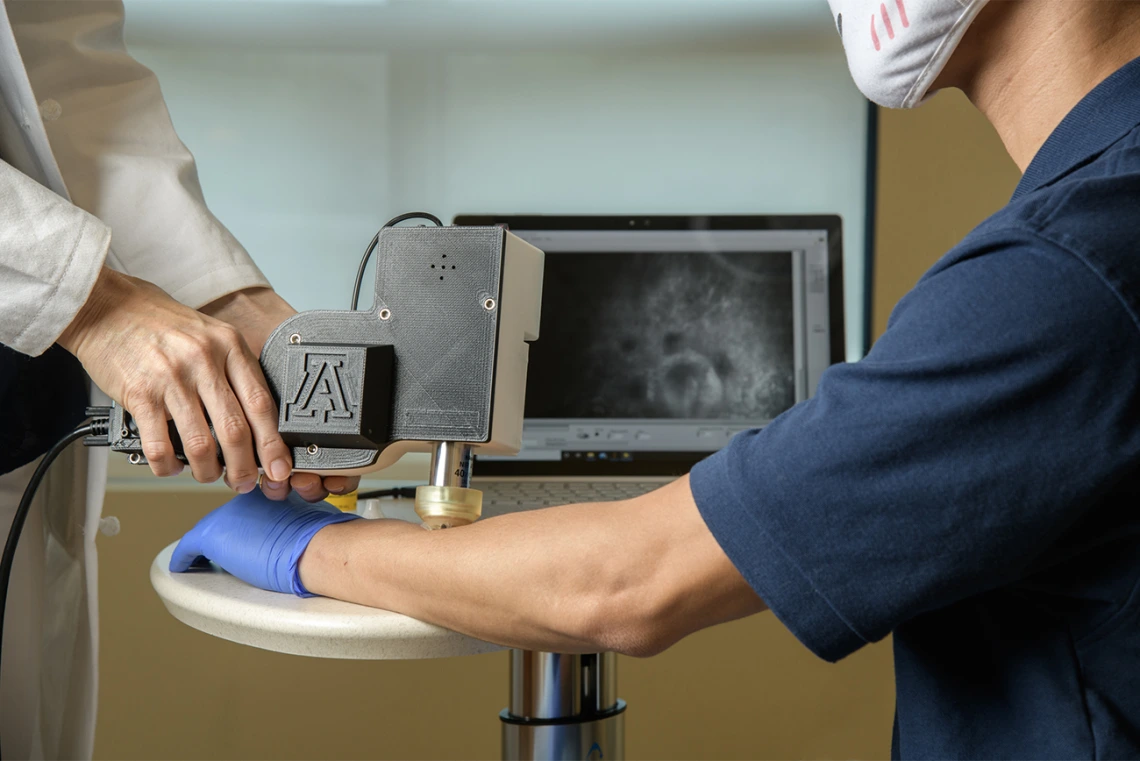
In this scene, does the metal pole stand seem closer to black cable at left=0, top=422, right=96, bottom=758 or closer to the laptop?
black cable at left=0, top=422, right=96, bottom=758

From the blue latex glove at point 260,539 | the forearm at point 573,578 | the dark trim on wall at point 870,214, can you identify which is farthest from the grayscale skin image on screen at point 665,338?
the forearm at point 573,578

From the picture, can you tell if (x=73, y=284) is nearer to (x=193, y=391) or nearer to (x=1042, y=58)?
(x=193, y=391)

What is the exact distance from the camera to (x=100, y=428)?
809mm

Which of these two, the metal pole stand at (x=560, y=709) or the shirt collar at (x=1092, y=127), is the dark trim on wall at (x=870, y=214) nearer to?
the metal pole stand at (x=560, y=709)

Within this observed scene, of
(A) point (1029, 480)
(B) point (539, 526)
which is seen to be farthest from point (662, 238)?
(A) point (1029, 480)

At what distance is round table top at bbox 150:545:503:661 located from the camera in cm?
70

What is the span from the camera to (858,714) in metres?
1.81

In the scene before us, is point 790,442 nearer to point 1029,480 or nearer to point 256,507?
point 1029,480

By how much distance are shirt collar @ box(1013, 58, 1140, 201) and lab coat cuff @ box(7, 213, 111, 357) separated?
2.41 ft

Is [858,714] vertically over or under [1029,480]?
under

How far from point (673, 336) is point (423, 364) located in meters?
0.98

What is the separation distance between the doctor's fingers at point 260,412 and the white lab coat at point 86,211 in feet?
0.75

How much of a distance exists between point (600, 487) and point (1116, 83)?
110cm

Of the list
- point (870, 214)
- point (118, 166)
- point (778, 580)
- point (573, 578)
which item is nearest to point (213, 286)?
point (118, 166)
